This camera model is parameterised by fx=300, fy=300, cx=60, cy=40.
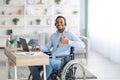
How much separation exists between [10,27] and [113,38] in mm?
3408

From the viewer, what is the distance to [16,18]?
9.04m

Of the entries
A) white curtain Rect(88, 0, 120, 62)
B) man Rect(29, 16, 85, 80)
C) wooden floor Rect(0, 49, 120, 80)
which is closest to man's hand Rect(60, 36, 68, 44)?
man Rect(29, 16, 85, 80)

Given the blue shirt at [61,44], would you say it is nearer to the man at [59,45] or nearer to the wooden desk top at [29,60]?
the man at [59,45]

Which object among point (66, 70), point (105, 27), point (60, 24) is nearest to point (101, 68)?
point (105, 27)

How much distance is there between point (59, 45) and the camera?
4.37 metres

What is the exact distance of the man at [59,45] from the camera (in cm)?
412

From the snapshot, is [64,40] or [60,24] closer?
[64,40]

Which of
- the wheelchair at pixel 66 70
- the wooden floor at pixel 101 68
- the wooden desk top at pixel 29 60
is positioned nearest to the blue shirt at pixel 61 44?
the wheelchair at pixel 66 70

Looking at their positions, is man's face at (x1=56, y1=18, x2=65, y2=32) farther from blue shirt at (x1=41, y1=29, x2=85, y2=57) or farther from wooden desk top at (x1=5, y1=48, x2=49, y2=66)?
wooden desk top at (x1=5, y1=48, x2=49, y2=66)

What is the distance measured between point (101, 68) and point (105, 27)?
68.9 inches

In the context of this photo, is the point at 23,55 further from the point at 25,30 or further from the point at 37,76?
the point at 25,30

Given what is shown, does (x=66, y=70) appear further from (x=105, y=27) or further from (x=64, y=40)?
(x=105, y=27)

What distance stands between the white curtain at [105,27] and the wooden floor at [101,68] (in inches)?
10.6

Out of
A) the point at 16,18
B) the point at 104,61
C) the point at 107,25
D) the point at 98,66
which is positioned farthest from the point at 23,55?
the point at 16,18
